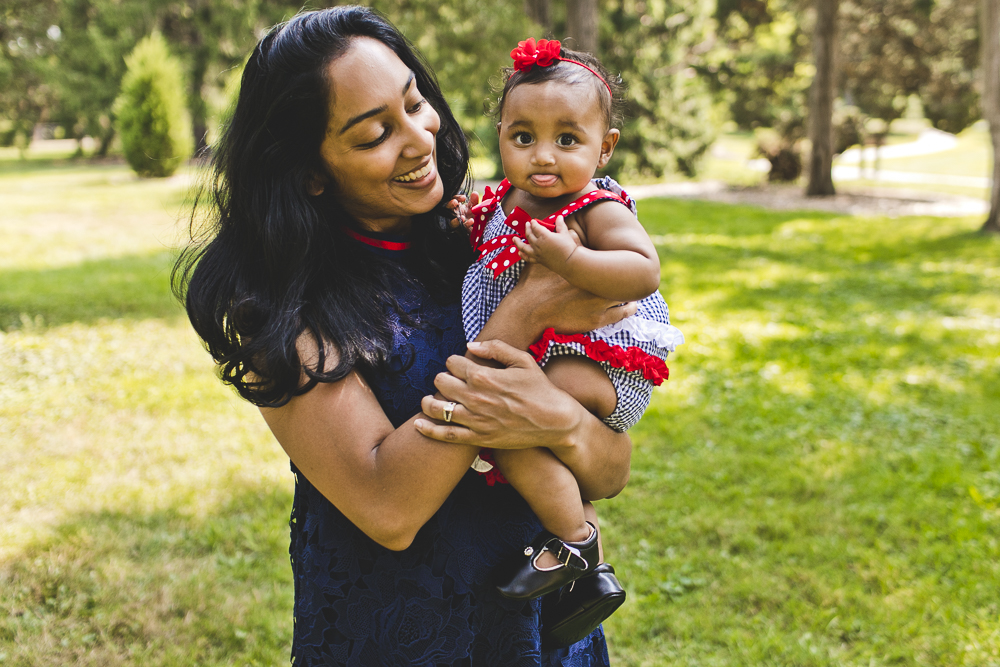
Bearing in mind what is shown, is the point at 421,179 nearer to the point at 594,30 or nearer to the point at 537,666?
the point at 537,666

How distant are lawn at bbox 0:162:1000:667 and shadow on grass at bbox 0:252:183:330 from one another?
0.17ft

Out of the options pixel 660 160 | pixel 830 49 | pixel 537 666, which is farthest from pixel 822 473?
pixel 660 160

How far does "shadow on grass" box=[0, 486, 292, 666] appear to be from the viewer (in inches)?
113

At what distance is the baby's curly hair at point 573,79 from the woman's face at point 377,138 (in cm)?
27

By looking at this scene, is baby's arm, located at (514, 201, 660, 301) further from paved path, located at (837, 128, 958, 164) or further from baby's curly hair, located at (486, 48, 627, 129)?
paved path, located at (837, 128, 958, 164)

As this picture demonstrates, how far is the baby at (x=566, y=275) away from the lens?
4.91ft

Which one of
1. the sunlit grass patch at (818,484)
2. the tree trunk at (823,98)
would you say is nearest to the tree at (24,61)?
the tree trunk at (823,98)

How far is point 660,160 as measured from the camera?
19.2 metres

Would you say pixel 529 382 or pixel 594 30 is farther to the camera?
pixel 594 30

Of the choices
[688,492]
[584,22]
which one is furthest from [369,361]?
[584,22]

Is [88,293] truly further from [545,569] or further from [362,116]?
[545,569]

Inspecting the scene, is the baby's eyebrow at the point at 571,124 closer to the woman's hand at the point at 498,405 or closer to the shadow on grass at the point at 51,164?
the woman's hand at the point at 498,405

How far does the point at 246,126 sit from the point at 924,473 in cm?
439

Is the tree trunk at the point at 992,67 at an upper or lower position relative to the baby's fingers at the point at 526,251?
lower
